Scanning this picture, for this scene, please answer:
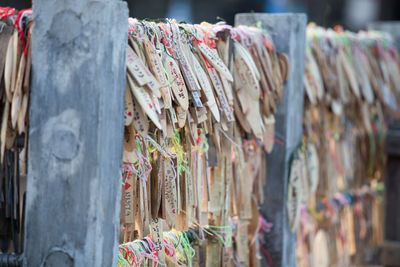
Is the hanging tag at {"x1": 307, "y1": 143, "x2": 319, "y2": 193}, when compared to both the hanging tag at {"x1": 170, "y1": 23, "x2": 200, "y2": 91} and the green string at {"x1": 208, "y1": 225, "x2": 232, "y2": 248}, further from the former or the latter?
the hanging tag at {"x1": 170, "y1": 23, "x2": 200, "y2": 91}

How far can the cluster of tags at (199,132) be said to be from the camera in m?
1.95

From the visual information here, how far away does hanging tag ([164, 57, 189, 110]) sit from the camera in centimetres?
204

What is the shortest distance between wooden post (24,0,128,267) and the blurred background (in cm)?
421

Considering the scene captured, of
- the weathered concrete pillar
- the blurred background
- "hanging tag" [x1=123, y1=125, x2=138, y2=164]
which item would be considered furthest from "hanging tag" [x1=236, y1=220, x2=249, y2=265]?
the blurred background

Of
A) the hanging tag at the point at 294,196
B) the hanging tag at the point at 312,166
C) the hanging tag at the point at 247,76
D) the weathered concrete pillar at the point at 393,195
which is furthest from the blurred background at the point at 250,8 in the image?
the hanging tag at the point at 247,76

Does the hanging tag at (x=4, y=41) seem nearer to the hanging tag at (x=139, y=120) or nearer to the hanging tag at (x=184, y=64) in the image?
the hanging tag at (x=139, y=120)

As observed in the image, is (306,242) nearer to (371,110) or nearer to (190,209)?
(371,110)

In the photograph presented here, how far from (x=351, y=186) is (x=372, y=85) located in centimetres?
59

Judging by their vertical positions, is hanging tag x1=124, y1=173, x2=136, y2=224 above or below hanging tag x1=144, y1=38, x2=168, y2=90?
below

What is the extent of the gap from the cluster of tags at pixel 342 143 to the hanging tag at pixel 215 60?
2.59 feet

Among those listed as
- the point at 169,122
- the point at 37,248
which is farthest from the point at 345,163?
the point at 37,248

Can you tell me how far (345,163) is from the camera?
4.03 metres

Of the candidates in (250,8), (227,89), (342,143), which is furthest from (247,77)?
(250,8)

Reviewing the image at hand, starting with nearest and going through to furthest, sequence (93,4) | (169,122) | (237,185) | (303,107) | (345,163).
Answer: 1. (93,4)
2. (169,122)
3. (237,185)
4. (303,107)
5. (345,163)
